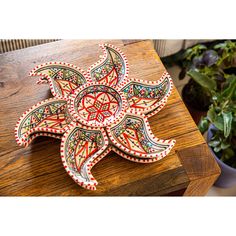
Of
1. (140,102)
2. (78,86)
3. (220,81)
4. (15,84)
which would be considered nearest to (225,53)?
(220,81)

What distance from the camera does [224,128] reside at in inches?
40.6

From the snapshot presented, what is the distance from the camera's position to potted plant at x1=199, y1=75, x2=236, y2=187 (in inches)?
42.4

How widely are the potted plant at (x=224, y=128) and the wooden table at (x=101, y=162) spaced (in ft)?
0.45

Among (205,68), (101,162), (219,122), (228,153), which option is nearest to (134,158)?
(101,162)

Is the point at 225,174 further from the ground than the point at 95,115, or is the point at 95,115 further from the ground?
the point at 95,115

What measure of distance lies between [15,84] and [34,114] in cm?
17

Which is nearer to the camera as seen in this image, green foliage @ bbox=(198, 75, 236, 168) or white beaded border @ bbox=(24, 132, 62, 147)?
white beaded border @ bbox=(24, 132, 62, 147)

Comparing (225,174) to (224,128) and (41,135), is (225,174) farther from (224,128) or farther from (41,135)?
(41,135)

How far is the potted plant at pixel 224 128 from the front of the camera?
1.08 metres

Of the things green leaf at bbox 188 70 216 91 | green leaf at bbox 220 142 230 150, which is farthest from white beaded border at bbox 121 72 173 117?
green leaf at bbox 220 142 230 150

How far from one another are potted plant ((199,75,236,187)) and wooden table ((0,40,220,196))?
14 cm

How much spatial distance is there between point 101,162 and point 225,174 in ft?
Answer: 1.99

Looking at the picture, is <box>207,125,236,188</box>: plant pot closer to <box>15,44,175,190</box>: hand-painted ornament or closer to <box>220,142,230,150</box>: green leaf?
<box>220,142,230,150</box>: green leaf

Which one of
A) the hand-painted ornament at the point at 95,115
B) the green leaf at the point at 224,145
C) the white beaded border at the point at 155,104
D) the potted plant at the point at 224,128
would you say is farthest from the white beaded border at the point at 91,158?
the green leaf at the point at 224,145
